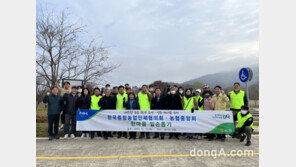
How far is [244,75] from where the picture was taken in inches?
332

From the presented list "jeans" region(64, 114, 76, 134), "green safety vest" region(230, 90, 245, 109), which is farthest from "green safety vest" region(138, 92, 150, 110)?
"green safety vest" region(230, 90, 245, 109)

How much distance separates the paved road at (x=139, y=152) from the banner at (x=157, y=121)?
401mm

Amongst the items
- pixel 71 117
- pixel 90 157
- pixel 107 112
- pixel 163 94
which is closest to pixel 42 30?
pixel 71 117

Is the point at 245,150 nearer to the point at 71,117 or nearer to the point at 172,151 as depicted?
the point at 172,151

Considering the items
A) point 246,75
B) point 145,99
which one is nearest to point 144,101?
point 145,99

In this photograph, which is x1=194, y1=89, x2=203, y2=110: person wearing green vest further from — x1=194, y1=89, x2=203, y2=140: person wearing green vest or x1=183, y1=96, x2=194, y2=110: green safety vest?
x1=183, y1=96, x2=194, y2=110: green safety vest

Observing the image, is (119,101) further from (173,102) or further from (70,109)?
(173,102)

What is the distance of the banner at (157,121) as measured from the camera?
6.92m

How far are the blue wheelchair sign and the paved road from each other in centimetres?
253

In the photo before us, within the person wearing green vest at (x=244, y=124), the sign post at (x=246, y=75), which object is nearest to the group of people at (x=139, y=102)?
the person wearing green vest at (x=244, y=124)

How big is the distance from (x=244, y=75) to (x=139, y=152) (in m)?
5.72

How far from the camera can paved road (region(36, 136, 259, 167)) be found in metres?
4.70

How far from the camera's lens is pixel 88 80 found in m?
11.5

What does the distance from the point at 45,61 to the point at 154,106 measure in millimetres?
6617
